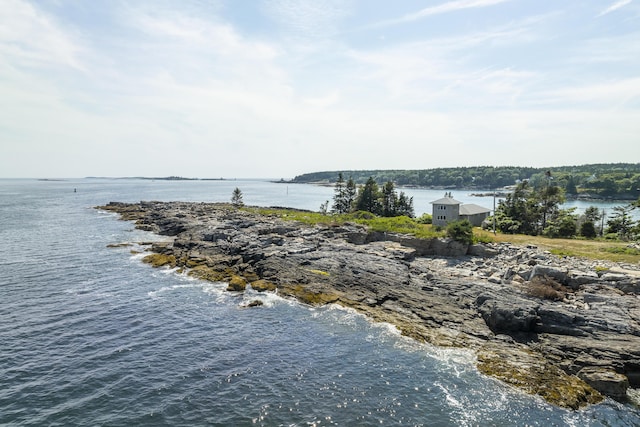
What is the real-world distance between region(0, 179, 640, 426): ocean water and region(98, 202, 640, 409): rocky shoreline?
73.1 inches

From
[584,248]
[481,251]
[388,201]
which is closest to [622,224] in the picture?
[584,248]

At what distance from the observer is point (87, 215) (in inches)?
3925

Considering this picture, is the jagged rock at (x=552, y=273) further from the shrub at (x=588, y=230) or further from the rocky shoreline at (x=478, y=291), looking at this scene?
the shrub at (x=588, y=230)

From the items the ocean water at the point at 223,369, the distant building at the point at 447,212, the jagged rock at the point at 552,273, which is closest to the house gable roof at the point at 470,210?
the distant building at the point at 447,212

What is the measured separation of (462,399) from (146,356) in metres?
20.6

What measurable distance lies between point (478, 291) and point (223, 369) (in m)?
23.8

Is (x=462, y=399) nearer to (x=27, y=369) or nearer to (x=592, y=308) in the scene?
(x=592, y=308)

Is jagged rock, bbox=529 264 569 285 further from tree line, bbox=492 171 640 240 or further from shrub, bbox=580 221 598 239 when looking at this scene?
shrub, bbox=580 221 598 239

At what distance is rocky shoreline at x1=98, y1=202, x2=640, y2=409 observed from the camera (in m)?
22.6

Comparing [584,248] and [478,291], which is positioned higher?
[584,248]

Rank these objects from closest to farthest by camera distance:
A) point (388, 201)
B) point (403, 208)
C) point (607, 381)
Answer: point (607, 381)
point (388, 201)
point (403, 208)

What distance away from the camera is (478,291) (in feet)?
109

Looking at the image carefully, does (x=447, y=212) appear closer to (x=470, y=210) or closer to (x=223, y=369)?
(x=470, y=210)

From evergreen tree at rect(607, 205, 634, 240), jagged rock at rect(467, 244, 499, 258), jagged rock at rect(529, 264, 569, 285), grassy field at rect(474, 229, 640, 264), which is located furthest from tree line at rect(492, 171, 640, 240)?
jagged rock at rect(529, 264, 569, 285)
